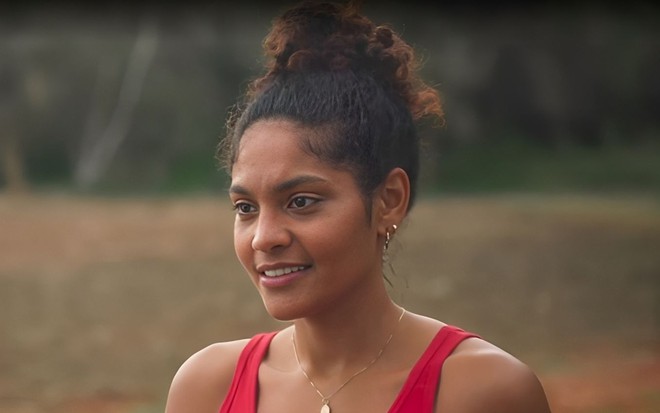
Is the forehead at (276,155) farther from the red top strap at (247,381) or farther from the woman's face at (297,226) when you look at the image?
the red top strap at (247,381)

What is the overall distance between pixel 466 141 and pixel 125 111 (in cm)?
213

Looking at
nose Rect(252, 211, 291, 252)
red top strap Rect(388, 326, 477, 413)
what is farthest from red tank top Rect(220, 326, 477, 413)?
nose Rect(252, 211, 291, 252)

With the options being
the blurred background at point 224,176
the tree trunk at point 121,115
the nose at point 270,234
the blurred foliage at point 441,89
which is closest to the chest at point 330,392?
the nose at point 270,234

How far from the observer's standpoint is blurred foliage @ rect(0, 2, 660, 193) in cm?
671

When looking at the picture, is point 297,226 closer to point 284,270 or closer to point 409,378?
point 284,270

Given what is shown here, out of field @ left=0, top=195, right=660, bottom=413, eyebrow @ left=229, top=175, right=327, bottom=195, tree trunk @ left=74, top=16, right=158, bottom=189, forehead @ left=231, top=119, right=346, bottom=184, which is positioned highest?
forehead @ left=231, top=119, right=346, bottom=184

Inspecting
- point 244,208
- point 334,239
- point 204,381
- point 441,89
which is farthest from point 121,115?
point 334,239

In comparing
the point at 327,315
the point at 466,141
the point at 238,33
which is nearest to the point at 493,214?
the point at 466,141

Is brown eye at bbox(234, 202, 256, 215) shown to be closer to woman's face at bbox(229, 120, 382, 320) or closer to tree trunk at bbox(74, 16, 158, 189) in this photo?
woman's face at bbox(229, 120, 382, 320)

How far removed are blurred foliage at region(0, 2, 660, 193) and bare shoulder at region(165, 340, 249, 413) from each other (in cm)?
472

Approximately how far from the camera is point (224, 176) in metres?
6.61

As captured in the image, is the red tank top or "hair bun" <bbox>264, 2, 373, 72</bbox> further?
"hair bun" <bbox>264, 2, 373, 72</bbox>

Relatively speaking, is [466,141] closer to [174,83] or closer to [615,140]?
[615,140]

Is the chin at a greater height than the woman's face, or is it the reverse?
the woman's face
